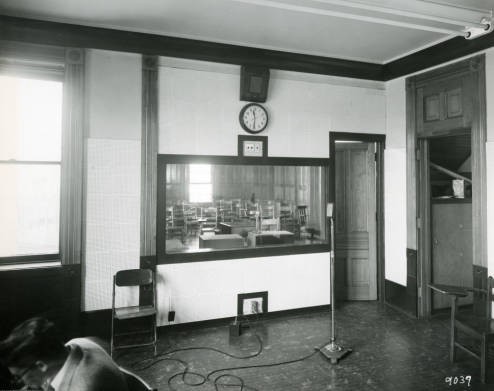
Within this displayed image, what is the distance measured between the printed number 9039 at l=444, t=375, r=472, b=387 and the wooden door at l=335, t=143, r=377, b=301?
7.47 feet

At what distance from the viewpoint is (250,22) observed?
13.2ft

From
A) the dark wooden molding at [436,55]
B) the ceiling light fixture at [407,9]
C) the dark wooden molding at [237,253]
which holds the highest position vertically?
the dark wooden molding at [436,55]

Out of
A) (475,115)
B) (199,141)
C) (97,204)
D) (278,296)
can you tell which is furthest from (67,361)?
(475,115)

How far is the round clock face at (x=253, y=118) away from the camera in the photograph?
15.6 feet

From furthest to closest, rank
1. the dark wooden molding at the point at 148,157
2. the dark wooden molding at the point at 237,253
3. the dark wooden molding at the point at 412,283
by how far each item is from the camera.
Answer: the dark wooden molding at the point at 412,283 < the dark wooden molding at the point at 237,253 < the dark wooden molding at the point at 148,157

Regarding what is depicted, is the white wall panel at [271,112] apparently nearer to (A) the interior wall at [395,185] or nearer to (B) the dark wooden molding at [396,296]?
(A) the interior wall at [395,185]

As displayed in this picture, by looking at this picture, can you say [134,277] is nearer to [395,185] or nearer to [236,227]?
[236,227]

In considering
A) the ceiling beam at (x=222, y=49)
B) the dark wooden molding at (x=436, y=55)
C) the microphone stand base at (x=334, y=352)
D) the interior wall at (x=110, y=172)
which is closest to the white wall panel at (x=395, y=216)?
the dark wooden molding at (x=436, y=55)

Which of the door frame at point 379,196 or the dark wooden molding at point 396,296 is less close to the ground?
the door frame at point 379,196

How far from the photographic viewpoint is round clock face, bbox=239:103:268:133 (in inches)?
187

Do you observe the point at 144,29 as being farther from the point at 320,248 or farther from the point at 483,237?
the point at 483,237

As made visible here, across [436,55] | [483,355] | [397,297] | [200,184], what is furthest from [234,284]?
[436,55]

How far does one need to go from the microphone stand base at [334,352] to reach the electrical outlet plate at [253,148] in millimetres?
2442

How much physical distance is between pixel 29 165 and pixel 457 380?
4.75m
